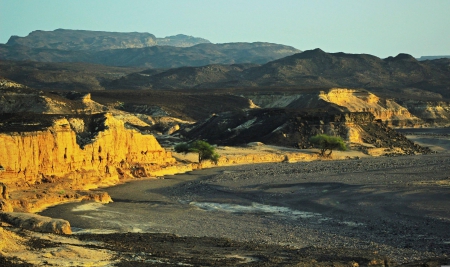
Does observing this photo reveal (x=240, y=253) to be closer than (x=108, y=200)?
Yes

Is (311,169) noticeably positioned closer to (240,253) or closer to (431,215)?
(431,215)

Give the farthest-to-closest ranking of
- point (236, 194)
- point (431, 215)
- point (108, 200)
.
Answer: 1. point (236, 194)
2. point (108, 200)
3. point (431, 215)

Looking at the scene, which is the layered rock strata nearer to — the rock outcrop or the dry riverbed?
the dry riverbed

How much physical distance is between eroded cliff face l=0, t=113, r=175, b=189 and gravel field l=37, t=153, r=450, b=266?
1.81 m

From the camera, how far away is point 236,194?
1730 inches

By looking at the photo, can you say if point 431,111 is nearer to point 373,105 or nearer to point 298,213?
point 373,105

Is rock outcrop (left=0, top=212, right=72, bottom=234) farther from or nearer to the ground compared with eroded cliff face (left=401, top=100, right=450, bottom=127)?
nearer to the ground

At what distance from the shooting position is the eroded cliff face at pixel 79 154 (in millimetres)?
36938

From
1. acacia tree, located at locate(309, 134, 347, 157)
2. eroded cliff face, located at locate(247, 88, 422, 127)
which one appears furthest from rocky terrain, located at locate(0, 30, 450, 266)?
eroded cliff face, located at locate(247, 88, 422, 127)

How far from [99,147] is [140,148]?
7.22 metres

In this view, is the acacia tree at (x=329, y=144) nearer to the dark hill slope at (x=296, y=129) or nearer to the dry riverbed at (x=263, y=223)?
the dark hill slope at (x=296, y=129)

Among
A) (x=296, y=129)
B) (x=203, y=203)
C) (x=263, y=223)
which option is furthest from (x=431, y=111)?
(x=263, y=223)

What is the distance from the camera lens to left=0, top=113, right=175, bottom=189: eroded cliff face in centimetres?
3694

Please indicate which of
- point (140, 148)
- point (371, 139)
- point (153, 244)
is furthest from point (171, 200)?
point (371, 139)
